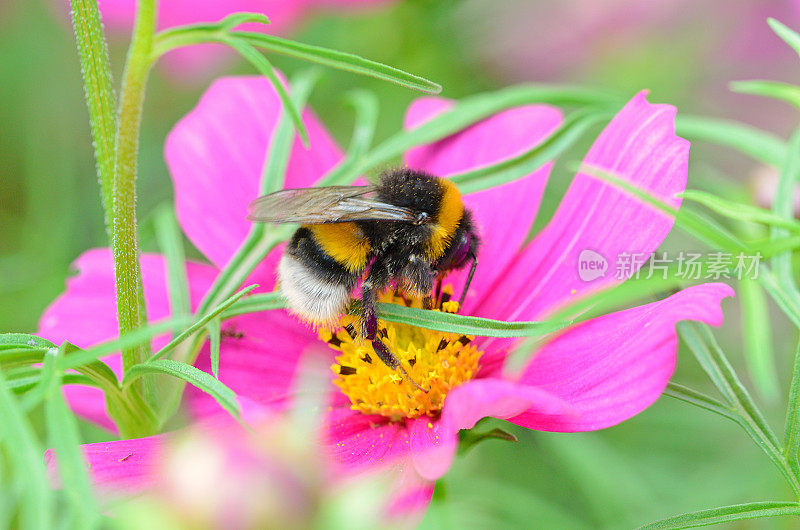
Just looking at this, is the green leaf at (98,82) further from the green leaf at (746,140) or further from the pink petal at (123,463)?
the green leaf at (746,140)

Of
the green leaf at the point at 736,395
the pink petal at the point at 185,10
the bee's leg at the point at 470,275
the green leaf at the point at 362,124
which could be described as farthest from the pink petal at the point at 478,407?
the pink petal at the point at 185,10

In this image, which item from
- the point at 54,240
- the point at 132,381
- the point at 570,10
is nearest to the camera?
the point at 132,381

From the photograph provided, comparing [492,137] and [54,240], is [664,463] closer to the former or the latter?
[492,137]

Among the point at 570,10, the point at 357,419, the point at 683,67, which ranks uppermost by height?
the point at 570,10

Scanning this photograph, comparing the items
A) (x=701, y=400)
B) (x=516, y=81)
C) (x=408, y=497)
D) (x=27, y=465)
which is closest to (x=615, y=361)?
(x=701, y=400)

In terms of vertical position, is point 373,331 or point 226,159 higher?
point 226,159

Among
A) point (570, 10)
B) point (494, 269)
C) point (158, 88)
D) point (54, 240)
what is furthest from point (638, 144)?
point (158, 88)

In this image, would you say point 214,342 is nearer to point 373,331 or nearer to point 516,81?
point 373,331
